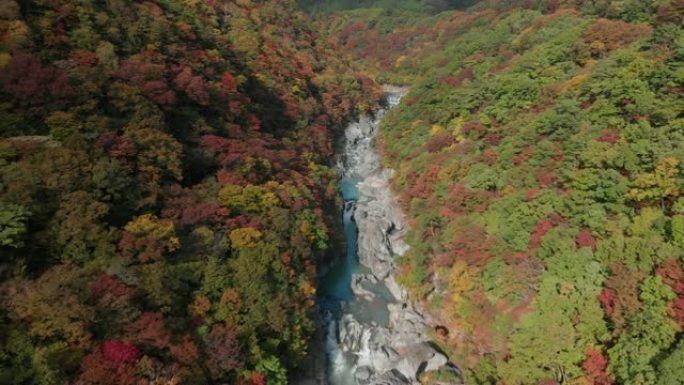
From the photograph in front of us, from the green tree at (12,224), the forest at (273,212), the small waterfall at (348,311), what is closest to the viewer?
the green tree at (12,224)

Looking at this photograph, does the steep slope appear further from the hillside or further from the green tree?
the hillside

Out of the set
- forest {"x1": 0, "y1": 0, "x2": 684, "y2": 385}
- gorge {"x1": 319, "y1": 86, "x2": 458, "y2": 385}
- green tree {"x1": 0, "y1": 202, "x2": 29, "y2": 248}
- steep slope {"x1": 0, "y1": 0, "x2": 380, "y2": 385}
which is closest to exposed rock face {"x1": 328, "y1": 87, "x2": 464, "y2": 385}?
gorge {"x1": 319, "y1": 86, "x2": 458, "y2": 385}

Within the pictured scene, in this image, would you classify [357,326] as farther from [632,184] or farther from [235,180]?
[632,184]

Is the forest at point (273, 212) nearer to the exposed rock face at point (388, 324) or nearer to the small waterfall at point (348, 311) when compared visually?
the exposed rock face at point (388, 324)

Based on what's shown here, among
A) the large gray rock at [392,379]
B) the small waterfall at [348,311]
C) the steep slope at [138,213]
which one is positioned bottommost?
the small waterfall at [348,311]

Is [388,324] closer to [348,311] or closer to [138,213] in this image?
[348,311]

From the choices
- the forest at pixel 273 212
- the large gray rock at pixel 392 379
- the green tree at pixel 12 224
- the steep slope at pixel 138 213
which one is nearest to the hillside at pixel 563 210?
the forest at pixel 273 212

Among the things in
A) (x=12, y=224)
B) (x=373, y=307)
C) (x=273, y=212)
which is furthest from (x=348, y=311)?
(x=12, y=224)
